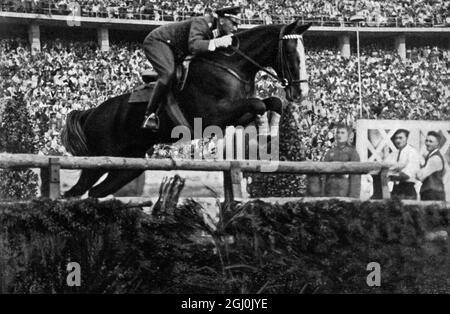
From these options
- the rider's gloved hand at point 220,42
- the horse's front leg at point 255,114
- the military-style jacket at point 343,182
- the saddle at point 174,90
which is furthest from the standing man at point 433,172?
the saddle at point 174,90

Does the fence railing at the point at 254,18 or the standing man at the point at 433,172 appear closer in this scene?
the fence railing at the point at 254,18

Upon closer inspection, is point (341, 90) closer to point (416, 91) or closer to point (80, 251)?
point (416, 91)

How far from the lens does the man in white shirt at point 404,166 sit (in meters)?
8.74

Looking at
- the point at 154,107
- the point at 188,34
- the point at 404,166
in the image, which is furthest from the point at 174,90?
the point at 404,166

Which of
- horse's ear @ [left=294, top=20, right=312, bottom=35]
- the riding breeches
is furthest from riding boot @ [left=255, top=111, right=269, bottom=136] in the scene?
the riding breeches

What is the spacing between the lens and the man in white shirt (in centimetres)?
874

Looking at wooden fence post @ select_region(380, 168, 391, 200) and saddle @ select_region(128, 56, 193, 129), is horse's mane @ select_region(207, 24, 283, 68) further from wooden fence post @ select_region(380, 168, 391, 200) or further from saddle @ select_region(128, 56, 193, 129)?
wooden fence post @ select_region(380, 168, 391, 200)

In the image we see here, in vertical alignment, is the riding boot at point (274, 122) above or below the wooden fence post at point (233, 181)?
above

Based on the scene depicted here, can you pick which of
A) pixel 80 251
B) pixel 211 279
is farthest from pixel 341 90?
pixel 80 251

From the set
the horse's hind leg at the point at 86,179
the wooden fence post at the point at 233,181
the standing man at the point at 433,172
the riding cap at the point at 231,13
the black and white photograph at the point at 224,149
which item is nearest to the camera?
the black and white photograph at the point at 224,149

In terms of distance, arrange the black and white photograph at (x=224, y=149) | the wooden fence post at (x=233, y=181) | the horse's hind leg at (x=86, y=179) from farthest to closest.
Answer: the horse's hind leg at (x=86, y=179), the wooden fence post at (x=233, y=181), the black and white photograph at (x=224, y=149)

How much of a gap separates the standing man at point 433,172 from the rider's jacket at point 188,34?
2.52 metres

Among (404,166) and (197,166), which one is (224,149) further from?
(404,166)

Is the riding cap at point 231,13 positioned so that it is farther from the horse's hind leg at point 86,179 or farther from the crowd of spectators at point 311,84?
the horse's hind leg at point 86,179
